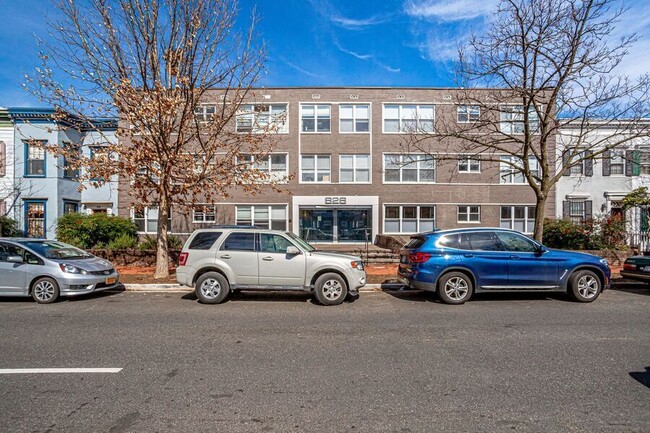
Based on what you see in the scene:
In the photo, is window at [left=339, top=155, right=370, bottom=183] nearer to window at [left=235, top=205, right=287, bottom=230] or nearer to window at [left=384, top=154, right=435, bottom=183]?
window at [left=384, top=154, right=435, bottom=183]

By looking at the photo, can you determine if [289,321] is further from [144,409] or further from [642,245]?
[642,245]

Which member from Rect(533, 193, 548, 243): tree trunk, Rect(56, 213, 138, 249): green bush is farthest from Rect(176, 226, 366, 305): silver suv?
Rect(56, 213, 138, 249): green bush

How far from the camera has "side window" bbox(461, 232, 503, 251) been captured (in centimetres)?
868

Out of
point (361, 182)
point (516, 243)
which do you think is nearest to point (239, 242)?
point (516, 243)

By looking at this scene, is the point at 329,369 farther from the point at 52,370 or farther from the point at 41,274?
the point at 41,274

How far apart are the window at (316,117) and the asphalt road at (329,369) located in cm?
1656

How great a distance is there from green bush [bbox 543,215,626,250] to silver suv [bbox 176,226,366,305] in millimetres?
12250

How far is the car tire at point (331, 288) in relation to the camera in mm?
8312

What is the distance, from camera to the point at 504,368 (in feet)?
14.9

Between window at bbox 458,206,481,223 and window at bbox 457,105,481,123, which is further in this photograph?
window at bbox 458,206,481,223

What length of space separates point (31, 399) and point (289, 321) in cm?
401

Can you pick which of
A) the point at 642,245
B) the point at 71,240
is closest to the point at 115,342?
the point at 71,240

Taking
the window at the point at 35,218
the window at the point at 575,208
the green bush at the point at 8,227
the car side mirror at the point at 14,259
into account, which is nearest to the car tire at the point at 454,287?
the car side mirror at the point at 14,259

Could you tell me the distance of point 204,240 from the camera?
8758mm
